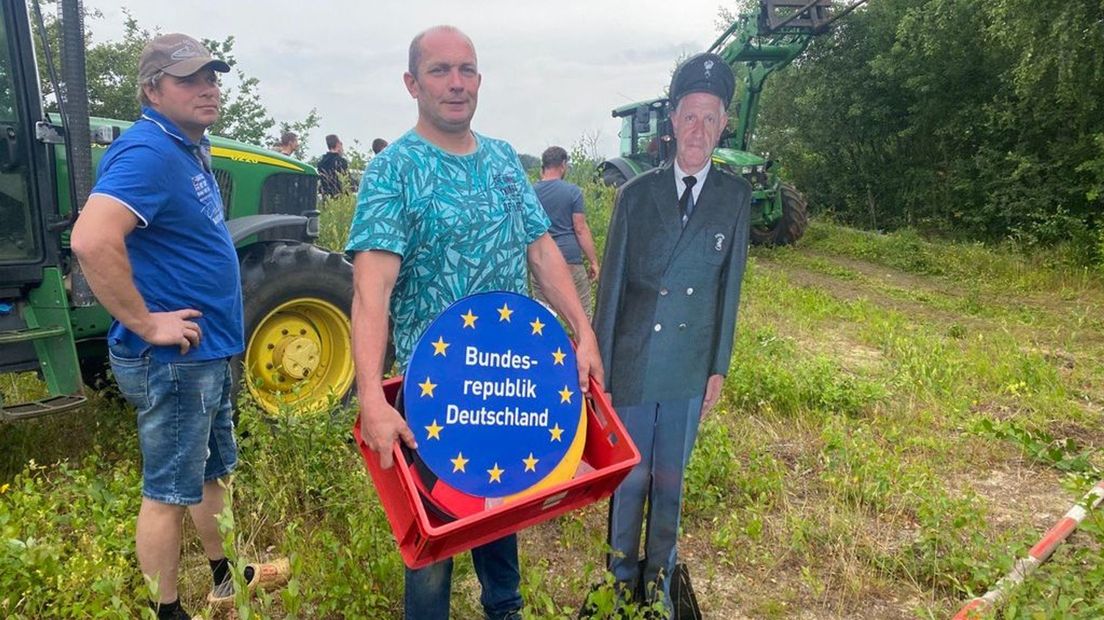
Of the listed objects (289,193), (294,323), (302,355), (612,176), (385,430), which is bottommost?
(302,355)

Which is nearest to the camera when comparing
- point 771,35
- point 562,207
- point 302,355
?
point 302,355

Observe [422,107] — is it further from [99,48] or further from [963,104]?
[99,48]

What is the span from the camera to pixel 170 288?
2.39 metres

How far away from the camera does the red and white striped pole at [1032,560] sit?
2533 mm

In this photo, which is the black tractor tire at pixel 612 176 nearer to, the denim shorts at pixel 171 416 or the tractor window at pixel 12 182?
the tractor window at pixel 12 182

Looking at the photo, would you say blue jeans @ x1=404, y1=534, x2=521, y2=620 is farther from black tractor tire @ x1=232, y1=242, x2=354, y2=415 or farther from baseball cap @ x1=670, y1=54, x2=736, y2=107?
black tractor tire @ x1=232, y1=242, x2=354, y2=415

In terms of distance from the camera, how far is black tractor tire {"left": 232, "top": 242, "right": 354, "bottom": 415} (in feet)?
13.3

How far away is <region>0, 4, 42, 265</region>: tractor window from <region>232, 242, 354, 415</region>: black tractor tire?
0.94 m

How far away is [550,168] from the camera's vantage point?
20.5 ft

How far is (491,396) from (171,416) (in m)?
1.16

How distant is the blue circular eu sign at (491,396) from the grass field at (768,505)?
365mm

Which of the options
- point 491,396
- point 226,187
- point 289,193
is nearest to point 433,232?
point 491,396

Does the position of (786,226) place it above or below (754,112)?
below

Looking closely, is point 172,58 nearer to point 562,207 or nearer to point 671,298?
point 671,298
